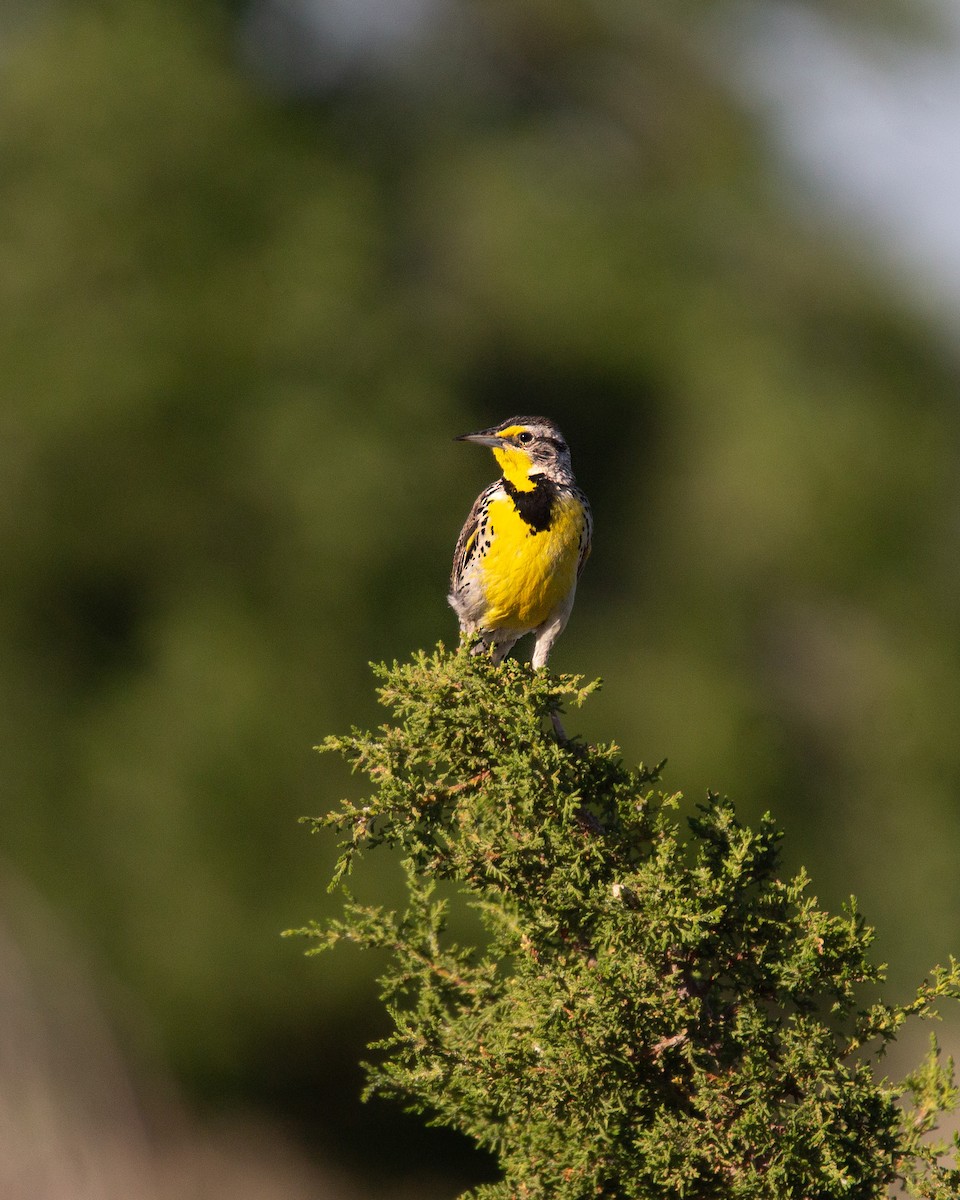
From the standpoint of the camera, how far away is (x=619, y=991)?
2.62m

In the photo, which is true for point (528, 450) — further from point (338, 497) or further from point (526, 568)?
point (338, 497)

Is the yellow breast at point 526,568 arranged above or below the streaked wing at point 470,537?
below

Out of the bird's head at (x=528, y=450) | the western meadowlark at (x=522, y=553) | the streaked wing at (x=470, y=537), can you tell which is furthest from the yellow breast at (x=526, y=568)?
the bird's head at (x=528, y=450)

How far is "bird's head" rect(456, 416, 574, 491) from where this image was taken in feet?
16.2

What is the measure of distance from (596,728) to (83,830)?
3699mm

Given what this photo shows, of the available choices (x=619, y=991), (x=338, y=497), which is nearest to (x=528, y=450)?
(x=619, y=991)

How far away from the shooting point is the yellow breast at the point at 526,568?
4.52m

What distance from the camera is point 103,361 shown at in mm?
10453

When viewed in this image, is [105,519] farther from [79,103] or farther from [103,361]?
[79,103]

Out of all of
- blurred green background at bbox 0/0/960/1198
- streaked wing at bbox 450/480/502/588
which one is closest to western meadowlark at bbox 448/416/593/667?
streaked wing at bbox 450/480/502/588

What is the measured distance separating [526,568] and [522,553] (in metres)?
0.05

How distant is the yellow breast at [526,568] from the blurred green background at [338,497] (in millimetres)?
4903

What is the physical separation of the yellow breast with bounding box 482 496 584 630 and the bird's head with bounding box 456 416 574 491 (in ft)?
0.87

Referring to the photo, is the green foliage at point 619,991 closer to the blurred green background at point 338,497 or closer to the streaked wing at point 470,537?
the streaked wing at point 470,537
